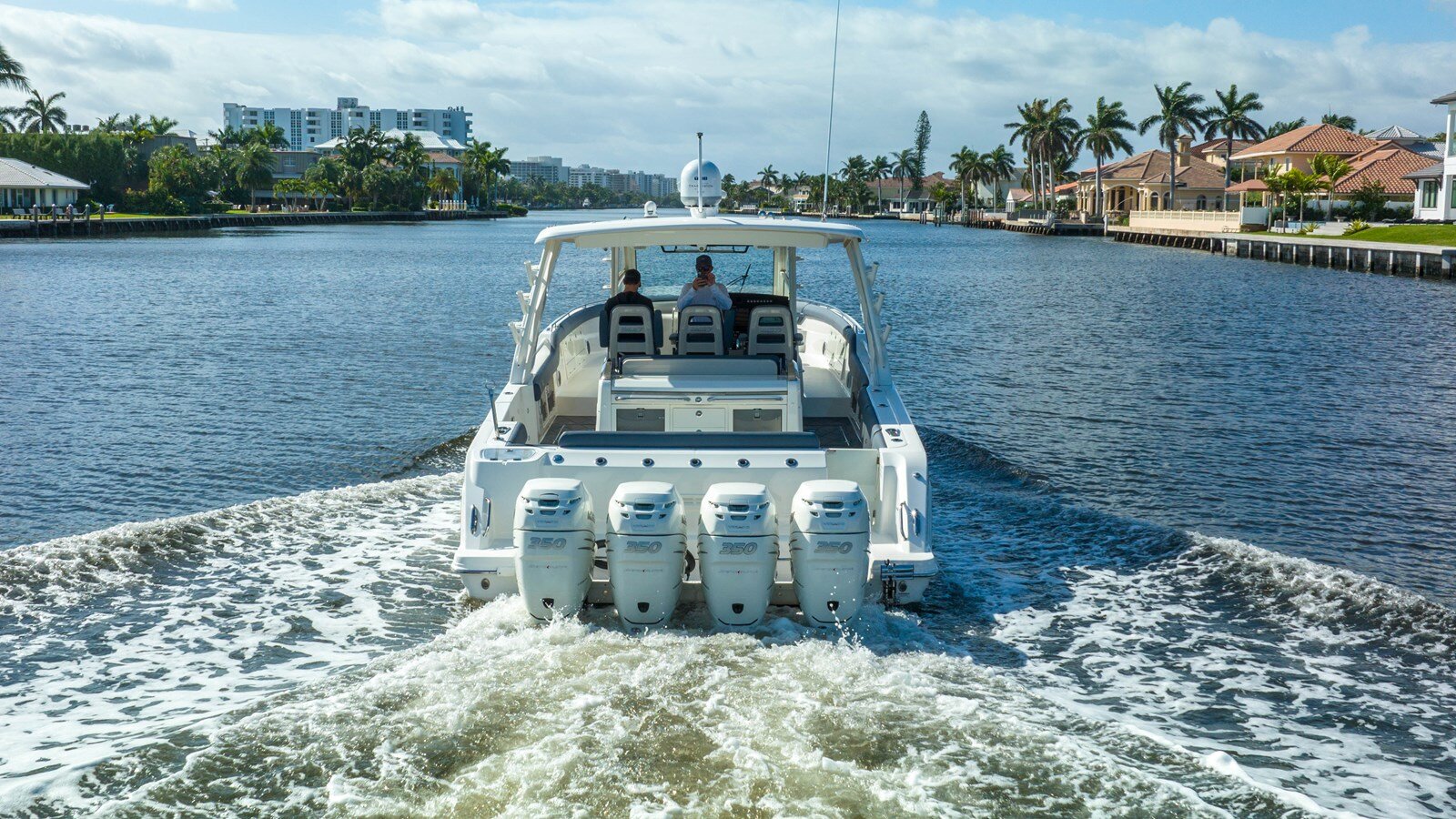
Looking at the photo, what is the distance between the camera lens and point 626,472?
6902mm

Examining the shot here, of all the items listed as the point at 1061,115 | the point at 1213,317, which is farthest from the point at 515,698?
the point at 1061,115

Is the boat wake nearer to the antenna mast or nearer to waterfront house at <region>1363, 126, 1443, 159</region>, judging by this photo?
the antenna mast

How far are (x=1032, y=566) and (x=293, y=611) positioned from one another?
5167 millimetres

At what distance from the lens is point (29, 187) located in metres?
81.2

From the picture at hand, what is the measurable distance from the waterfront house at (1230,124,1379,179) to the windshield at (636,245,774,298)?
8711cm

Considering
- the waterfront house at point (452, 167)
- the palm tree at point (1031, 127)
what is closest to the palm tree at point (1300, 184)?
the palm tree at point (1031, 127)

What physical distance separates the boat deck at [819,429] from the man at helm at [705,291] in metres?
1.25

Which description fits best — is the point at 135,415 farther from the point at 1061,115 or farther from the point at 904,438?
the point at 1061,115

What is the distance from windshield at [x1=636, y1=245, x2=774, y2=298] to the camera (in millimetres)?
10588

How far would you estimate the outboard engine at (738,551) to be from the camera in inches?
250

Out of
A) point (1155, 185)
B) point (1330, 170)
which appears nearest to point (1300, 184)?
point (1330, 170)

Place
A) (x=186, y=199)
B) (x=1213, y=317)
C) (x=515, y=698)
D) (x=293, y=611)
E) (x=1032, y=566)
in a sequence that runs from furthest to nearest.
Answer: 1. (x=186, y=199)
2. (x=1213, y=317)
3. (x=1032, y=566)
4. (x=293, y=611)
5. (x=515, y=698)

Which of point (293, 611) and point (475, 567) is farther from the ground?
point (475, 567)

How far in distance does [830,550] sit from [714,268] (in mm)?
4654
